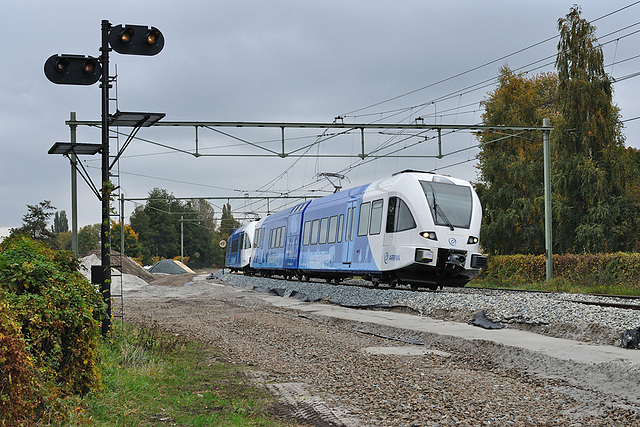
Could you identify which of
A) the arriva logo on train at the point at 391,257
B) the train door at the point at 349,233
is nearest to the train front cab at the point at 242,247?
the train door at the point at 349,233

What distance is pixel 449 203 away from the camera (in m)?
19.9

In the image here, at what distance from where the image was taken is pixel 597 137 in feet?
112

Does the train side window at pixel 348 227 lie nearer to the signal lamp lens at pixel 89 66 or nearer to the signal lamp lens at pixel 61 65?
the signal lamp lens at pixel 89 66

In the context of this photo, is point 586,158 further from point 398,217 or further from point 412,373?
point 412,373

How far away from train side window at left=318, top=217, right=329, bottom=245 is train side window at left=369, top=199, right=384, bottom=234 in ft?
16.3

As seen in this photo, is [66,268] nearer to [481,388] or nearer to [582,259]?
[481,388]

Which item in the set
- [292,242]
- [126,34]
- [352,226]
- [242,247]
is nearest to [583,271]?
[352,226]

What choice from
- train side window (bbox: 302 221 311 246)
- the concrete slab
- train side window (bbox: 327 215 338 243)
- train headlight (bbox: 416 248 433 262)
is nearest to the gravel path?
the concrete slab

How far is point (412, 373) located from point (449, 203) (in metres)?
11.9

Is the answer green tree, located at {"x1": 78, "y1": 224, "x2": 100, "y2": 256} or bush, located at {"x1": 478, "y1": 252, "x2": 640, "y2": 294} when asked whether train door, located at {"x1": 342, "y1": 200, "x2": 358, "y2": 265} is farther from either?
green tree, located at {"x1": 78, "y1": 224, "x2": 100, "y2": 256}

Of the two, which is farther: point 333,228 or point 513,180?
point 513,180

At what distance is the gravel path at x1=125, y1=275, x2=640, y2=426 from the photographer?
21.3ft

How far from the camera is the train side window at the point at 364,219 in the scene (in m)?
22.1

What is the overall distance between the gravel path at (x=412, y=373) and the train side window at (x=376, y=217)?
15.4 feet
